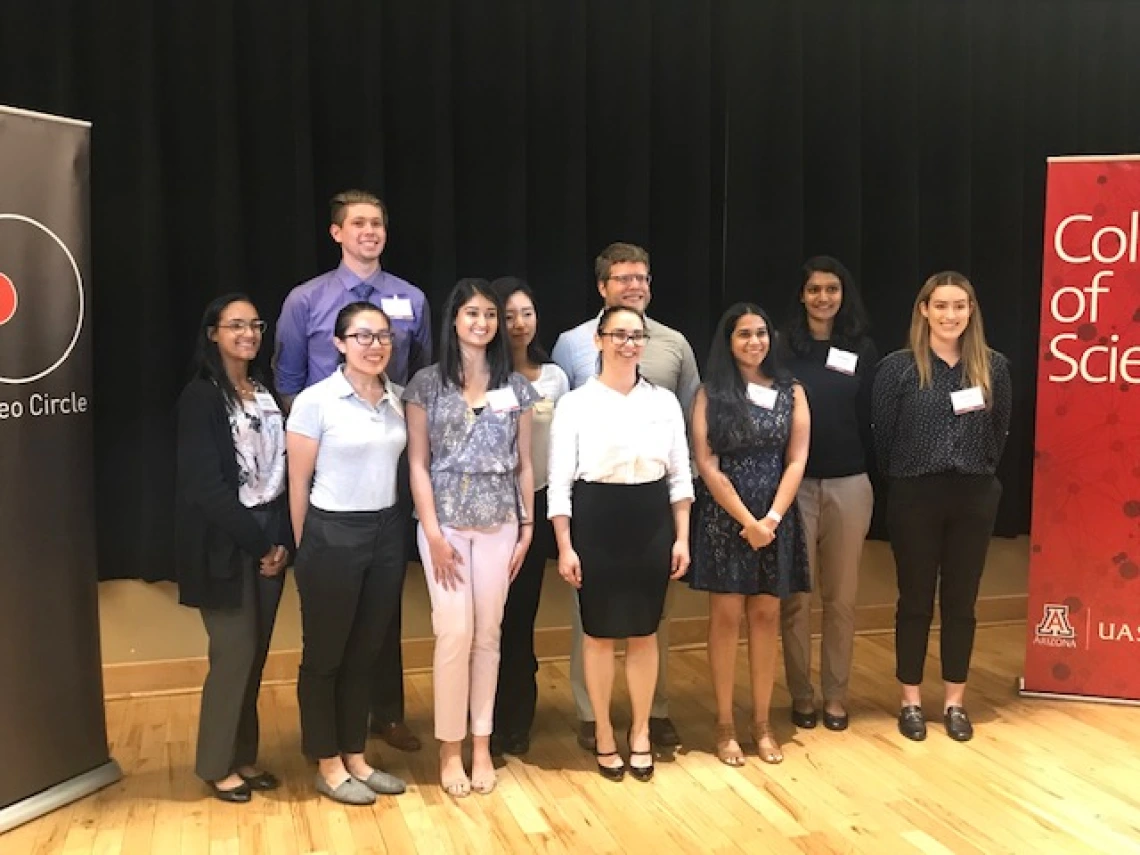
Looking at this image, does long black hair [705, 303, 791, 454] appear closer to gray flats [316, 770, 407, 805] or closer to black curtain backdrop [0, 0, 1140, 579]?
black curtain backdrop [0, 0, 1140, 579]

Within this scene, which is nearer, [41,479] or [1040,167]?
[41,479]

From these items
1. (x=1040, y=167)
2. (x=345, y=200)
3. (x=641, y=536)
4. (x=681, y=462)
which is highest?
(x=1040, y=167)

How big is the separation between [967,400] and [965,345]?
20 cm

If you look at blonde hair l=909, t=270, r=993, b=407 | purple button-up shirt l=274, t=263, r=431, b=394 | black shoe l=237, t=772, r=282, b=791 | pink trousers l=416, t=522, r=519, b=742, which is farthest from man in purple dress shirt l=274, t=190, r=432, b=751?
blonde hair l=909, t=270, r=993, b=407

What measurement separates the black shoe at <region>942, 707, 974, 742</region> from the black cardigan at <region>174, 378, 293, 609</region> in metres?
2.33

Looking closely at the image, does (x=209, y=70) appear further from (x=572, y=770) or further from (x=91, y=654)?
(x=572, y=770)

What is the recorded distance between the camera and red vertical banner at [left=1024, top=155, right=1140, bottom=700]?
386cm

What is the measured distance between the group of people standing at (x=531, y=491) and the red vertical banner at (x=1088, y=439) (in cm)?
51

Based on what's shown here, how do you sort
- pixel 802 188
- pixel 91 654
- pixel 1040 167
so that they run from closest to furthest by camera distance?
pixel 91 654
pixel 802 188
pixel 1040 167

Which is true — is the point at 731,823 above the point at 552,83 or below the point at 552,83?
below

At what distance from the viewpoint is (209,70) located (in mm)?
3895

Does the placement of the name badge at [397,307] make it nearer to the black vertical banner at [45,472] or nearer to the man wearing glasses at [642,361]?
the man wearing glasses at [642,361]

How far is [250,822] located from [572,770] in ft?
3.18

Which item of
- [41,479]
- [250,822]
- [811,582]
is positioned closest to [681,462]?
[811,582]
